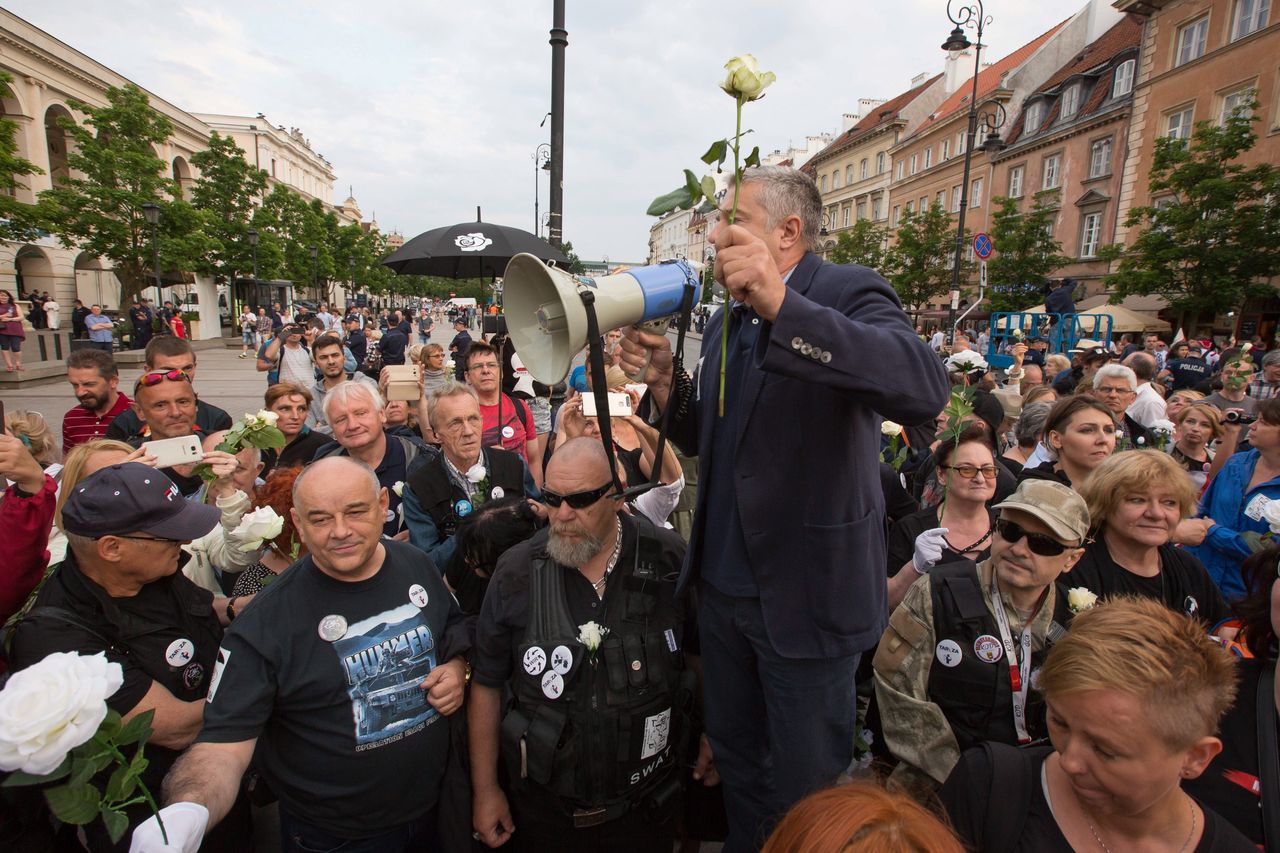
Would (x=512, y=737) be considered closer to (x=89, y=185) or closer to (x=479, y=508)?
(x=479, y=508)

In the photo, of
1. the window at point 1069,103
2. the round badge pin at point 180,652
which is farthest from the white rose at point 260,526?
the window at point 1069,103

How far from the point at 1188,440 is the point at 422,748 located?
565 cm

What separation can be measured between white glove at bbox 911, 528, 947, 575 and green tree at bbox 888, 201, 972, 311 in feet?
98.2

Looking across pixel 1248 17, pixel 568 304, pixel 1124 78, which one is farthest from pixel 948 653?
pixel 1124 78

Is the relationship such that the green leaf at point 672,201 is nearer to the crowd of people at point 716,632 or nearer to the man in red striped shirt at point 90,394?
the crowd of people at point 716,632

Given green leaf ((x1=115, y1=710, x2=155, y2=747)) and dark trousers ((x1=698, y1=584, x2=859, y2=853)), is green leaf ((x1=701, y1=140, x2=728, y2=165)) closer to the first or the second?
dark trousers ((x1=698, y1=584, x2=859, y2=853))

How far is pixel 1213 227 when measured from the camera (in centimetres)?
1752

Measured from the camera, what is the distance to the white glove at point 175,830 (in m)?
1.49

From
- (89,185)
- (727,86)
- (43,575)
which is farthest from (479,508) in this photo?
(89,185)

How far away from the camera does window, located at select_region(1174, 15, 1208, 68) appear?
77.2ft

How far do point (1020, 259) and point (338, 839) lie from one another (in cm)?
2896

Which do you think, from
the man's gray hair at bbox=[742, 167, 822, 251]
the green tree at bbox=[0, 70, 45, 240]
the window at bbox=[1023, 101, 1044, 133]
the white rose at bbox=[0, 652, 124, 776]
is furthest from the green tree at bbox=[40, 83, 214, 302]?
the window at bbox=[1023, 101, 1044, 133]

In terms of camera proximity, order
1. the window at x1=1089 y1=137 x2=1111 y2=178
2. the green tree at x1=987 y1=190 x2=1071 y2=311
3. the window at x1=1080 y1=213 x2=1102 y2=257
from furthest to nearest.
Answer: the window at x1=1080 y1=213 x2=1102 y2=257 < the window at x1=1089 y1=137 x2=1111 y2=178 < the green tree at x1=987 y1=190 x2=1071 y2=311

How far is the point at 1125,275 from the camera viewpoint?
19562 mm
